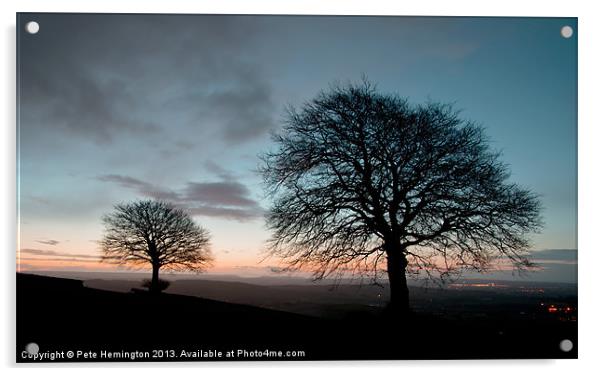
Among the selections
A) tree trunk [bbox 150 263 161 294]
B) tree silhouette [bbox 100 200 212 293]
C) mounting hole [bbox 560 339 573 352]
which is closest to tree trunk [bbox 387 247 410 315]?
mounting hole [bbox 560 339 573 352]

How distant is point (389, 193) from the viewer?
5738 millimetres

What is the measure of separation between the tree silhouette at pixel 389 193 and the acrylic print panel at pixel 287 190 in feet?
0.07

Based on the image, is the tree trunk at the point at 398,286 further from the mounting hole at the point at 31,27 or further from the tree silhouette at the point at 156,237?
the mounting hole at the point at 31,27

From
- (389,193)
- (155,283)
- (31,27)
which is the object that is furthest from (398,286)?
(31,27)

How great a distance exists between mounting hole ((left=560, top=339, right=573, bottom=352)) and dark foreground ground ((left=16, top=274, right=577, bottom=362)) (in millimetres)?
42

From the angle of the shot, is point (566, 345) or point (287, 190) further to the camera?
point (287, 190)

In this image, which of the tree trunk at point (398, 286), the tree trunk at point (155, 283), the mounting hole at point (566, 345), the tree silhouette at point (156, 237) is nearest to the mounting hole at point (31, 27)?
the tree silhouette at point (156, 237)

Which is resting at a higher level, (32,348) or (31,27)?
(31,27)

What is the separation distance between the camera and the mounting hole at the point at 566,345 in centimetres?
537

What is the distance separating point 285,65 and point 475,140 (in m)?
2.20
